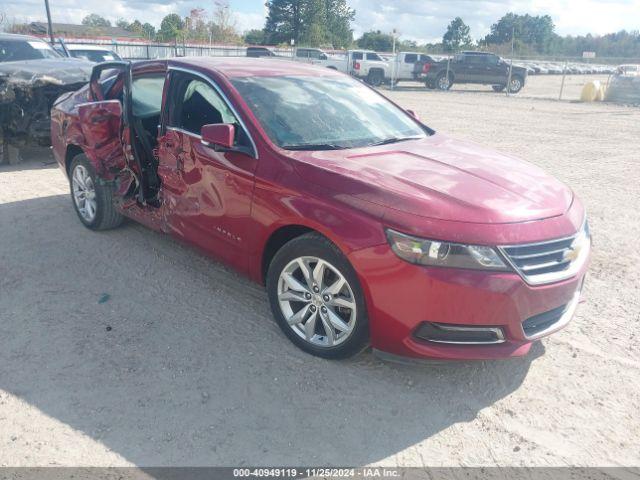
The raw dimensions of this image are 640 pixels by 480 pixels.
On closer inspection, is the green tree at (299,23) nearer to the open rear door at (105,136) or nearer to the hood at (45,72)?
the hood at (45,72)

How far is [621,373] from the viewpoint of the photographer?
11.0ft

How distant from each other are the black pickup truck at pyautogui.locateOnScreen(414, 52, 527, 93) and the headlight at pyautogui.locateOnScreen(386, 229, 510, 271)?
27782 millimetres

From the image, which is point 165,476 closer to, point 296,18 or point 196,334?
point 196,334

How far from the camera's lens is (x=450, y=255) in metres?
2.82

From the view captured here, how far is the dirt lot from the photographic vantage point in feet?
8.87

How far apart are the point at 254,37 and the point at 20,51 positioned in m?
68.2

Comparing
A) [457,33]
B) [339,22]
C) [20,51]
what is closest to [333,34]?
[339,22]

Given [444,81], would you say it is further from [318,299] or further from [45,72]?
[318,299]

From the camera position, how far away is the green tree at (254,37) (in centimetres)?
7219

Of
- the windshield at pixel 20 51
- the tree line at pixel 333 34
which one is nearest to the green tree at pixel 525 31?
the tree line at pixel 333 34

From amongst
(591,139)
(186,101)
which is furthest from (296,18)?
(186,101)

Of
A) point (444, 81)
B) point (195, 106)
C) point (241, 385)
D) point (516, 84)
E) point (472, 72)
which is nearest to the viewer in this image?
point (241, 385)

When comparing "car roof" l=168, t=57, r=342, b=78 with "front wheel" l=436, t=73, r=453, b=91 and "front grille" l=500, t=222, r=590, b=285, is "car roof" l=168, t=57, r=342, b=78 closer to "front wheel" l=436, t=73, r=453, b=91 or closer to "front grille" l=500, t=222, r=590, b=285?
"front grille" l=500, t=222, r=590, b=285

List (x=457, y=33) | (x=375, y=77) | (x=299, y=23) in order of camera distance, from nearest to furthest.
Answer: (x=375, y=77), (x=299, y=23), (x=457, y=33)
